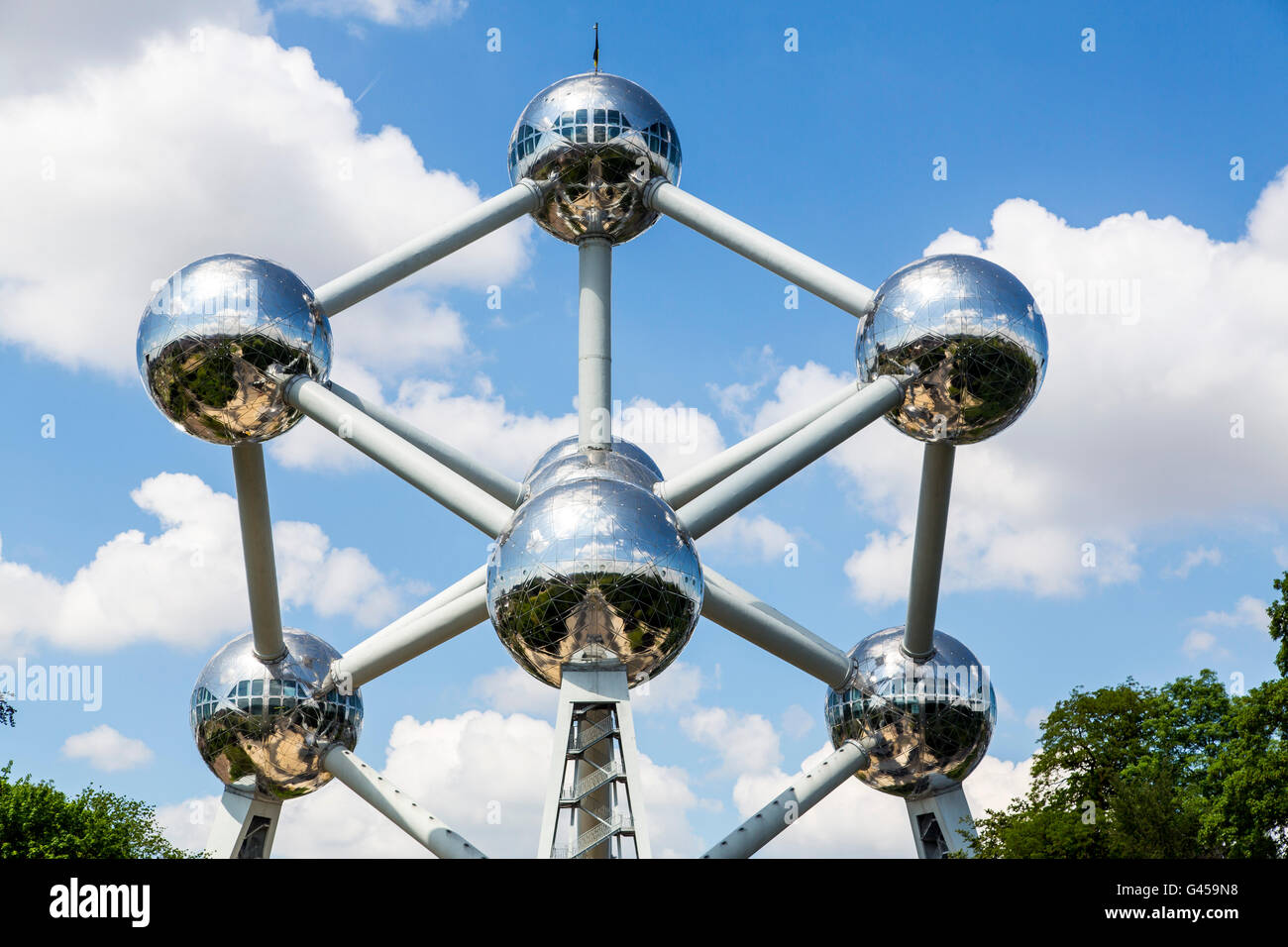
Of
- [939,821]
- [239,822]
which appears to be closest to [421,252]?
[239,822]

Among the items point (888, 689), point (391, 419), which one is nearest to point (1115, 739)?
point (888, 689)

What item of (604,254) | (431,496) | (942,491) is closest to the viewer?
(431,496)

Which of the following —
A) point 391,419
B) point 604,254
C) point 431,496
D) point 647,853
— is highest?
point 604,254

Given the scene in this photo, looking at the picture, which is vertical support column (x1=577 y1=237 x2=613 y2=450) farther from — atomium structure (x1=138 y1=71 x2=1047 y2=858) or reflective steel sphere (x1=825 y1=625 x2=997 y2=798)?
reflective steel sphere (x1=825 y1=625 x2=997 y2=798)

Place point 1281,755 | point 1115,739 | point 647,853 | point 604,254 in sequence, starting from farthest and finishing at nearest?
point 1115,739, point 1281,755, point 604,254, point 647,853

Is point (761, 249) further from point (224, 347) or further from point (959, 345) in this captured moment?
point (224, 347)

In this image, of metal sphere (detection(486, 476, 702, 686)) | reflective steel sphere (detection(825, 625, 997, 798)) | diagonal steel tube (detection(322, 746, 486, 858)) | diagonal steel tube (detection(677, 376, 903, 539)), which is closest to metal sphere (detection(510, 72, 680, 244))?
diagonal steel tube (detection(677, 376, 903, 539))

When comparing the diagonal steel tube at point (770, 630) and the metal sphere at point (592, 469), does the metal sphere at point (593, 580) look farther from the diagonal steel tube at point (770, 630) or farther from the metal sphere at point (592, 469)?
the metal sphere at point (592, 469)
